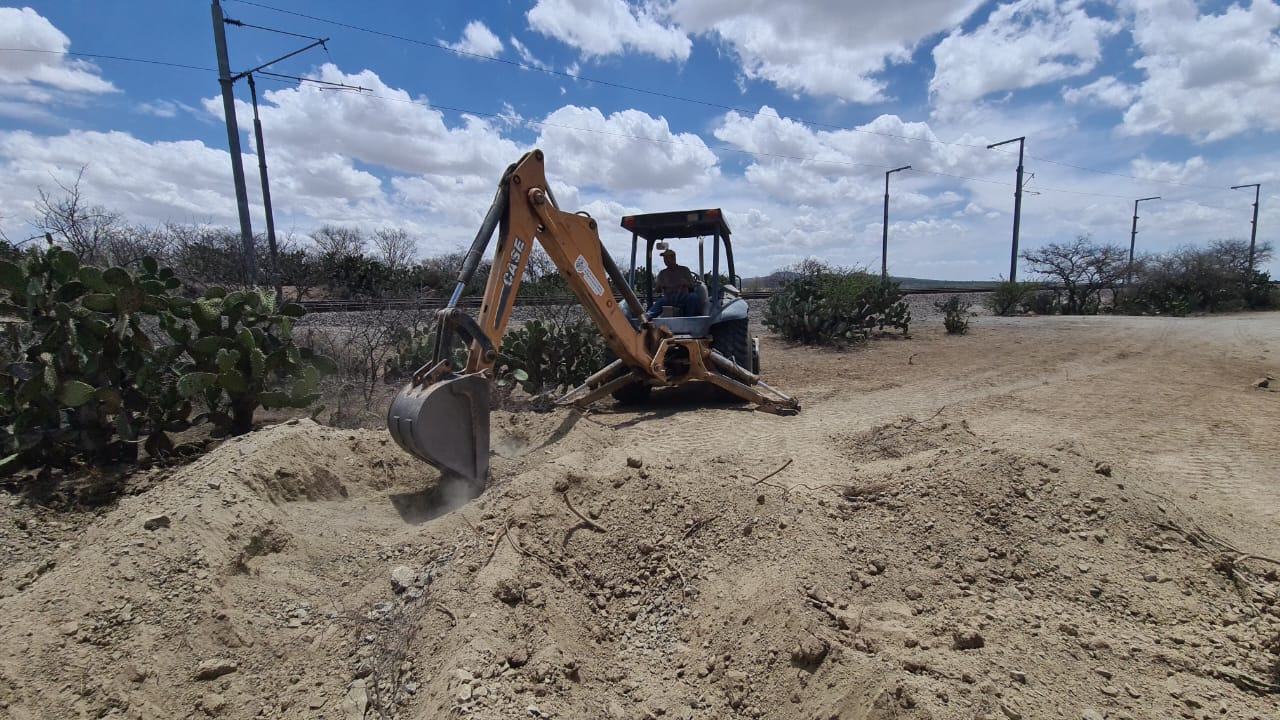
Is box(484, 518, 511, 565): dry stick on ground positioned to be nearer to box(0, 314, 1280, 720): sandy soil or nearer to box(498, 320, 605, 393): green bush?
box(0, 314, 1280, 720): sandy soil

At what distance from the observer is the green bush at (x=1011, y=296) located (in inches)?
914

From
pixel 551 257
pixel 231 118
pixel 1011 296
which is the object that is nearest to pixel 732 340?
pixel 551 257

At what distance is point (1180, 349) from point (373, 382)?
1528 cm

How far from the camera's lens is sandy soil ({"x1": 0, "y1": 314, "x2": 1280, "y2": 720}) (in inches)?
90.9

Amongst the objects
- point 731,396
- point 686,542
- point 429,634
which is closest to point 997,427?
point 731,396

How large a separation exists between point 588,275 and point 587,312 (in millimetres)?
354

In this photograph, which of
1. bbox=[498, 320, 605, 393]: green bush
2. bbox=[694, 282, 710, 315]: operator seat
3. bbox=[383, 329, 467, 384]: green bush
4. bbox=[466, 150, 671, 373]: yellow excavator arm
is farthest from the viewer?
bbox=[498, 320, 605, 393]: green bush

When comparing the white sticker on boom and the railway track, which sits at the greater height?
the white sticker on boom

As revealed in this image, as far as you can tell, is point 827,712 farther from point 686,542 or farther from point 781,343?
point 781,343

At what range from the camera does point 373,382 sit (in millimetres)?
6984

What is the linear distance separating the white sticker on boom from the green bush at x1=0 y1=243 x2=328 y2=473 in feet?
7.66

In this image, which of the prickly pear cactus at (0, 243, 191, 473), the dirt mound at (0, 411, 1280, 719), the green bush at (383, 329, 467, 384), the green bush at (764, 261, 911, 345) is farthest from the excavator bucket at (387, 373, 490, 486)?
the green bush at (764, 261, 911, 345)

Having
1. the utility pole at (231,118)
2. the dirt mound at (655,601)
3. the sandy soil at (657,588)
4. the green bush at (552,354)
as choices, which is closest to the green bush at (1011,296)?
the green bush at (552,354)

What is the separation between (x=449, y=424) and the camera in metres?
4.15
